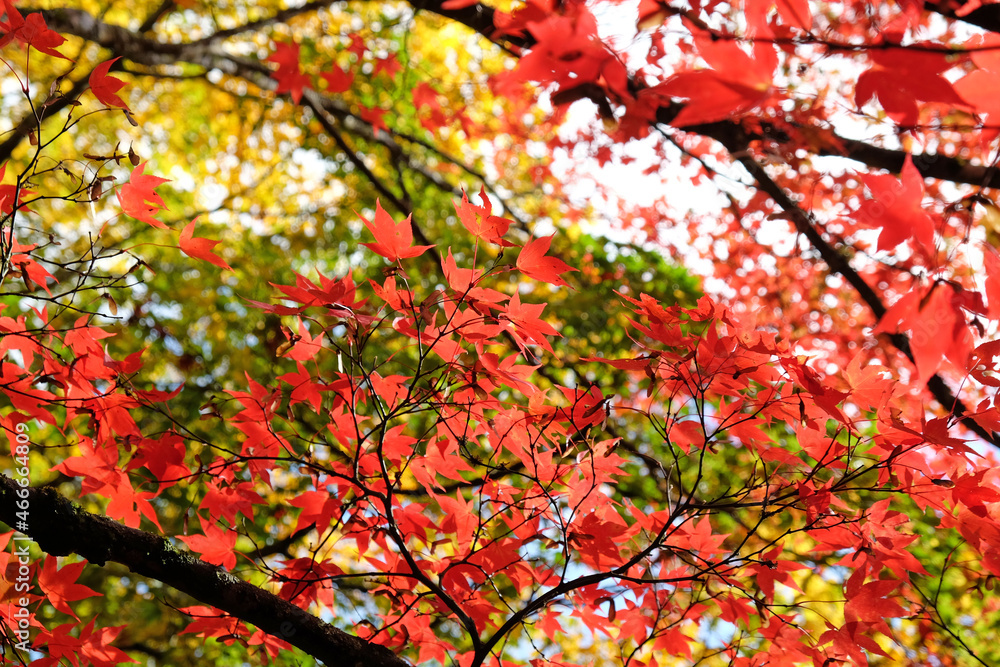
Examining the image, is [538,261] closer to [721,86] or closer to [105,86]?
[721,86]

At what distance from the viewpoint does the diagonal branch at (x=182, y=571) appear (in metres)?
1.25

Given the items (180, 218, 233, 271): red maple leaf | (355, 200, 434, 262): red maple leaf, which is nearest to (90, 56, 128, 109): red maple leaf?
(180, 218, 233, 271): red maple leaf

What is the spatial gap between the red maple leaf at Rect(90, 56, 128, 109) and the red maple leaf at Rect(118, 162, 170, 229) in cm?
14

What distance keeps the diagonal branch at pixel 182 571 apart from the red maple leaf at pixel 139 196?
24.2 inches

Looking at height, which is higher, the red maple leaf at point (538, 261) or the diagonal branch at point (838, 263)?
the diagonal branch at point (838, 263)

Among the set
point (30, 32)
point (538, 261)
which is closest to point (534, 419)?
point (538, 261)

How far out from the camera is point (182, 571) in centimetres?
130

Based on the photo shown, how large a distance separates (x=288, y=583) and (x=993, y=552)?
1.61 meters

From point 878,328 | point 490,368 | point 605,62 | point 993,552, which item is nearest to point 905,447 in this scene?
point 993,552

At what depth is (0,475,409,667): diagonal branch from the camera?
4.09ft

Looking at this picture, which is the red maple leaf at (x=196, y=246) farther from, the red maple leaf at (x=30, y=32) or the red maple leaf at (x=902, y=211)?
the red maple leaf at (x=902, y=211)

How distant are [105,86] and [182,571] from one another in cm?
107

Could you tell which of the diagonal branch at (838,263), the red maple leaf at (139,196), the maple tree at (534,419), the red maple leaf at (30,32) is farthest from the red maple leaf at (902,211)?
the red maple leaf at (30,32)

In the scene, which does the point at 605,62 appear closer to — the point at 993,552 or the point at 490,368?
the point at 490,368
